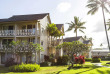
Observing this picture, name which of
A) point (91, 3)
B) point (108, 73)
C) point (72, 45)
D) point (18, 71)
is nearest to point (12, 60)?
point (18, 71)

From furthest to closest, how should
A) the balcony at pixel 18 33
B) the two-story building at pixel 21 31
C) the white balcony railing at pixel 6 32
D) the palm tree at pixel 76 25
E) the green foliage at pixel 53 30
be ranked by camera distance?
1. the palm tree at pixel 76 25
2. the green foliage at pixel 53 30
3. the white balcony railing at pixel 6 32
4. the balcony at pixel 18 33
5. the two-story building at pixel 21 31

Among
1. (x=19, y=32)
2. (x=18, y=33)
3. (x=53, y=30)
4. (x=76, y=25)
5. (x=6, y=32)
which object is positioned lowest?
(x=18, y=33)

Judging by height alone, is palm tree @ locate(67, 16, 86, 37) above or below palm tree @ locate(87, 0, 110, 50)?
below

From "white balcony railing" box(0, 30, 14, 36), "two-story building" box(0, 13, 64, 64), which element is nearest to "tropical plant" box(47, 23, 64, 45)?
"two-story building" box(0, 13, 64, 64)

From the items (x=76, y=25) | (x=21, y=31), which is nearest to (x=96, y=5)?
(x=76, y=25)

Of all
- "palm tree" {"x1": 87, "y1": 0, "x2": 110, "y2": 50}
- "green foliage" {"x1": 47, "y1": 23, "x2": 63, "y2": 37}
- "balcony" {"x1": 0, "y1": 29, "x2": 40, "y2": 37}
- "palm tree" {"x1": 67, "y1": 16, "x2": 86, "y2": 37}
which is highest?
"palm tree" {"x1": 87, "y1": 0, "x2": 110, "y2": 50}

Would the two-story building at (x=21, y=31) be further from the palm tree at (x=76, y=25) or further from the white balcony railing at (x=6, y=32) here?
the palm tree at (x=76, y=25)

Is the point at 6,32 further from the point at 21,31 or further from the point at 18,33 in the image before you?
the point at 21,31

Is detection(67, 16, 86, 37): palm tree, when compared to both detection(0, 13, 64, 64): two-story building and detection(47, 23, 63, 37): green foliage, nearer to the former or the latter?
detection(47, 23, 63, 37): green foliage

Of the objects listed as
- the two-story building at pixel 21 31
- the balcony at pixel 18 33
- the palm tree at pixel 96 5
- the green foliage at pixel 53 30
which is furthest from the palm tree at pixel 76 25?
the balcony at pixel 18 33

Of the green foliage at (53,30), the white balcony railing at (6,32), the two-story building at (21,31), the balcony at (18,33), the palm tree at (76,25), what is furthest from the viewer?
the palm tree at (76,25)

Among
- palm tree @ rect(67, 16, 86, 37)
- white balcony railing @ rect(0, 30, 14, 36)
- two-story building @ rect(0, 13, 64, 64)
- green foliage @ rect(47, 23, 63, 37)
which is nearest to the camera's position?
two-story building @ rect(0, 13, 64, 64)

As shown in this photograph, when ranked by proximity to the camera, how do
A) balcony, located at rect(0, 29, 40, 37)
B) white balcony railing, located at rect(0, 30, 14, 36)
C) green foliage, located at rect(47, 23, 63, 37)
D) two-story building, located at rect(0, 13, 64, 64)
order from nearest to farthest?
two-story building, located at rect(0, 13, 64, 64), balcony, located at rect(0, 29, 40, 37), white balcony railing, located at rect(0, 30, 14, 36), green foliage, located at rect(47, 23, 63, 37)

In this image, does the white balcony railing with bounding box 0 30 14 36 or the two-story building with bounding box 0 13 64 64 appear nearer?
the two-story building with bounding box 0 13 64 64
